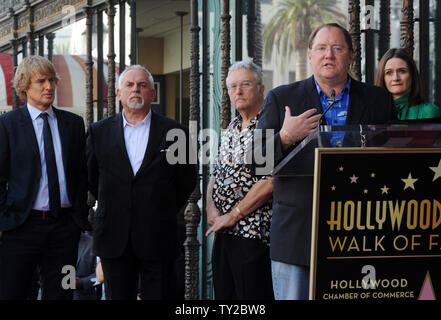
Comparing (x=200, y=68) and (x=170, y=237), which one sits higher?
(x=200, y=68)

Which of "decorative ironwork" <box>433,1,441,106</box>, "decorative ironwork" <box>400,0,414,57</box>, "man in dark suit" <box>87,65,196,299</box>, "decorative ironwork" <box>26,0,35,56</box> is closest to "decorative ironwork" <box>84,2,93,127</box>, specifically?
"decorative ironwork" <box>26,0,35,56</box>

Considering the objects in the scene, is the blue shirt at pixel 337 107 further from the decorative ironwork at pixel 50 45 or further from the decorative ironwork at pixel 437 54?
the decorative ironwork at pixel 50 45

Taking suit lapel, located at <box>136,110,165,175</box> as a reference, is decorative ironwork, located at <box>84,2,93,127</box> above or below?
above

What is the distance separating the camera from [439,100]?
13.6 ft

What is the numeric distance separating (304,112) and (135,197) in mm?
1385

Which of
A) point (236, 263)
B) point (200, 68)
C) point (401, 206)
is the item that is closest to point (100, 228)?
point (236, 263)

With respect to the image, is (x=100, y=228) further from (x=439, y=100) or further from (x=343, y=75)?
(x=439, y=100)

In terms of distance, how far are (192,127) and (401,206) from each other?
3230 millimetres

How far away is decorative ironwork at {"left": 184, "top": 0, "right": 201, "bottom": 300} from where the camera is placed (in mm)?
5152

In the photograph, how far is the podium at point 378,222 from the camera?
224 centimetres

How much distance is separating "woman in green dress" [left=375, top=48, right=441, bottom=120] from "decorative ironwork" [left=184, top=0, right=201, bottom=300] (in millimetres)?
1989

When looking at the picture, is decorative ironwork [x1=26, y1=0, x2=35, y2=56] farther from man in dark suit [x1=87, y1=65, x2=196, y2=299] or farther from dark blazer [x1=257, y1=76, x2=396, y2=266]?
dark blazer [x1=257, y1=76, x2=396, y2=266]

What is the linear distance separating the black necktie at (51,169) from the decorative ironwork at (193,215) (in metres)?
1.52

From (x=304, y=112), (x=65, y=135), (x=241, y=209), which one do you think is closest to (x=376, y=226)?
(x=304, y=112)
